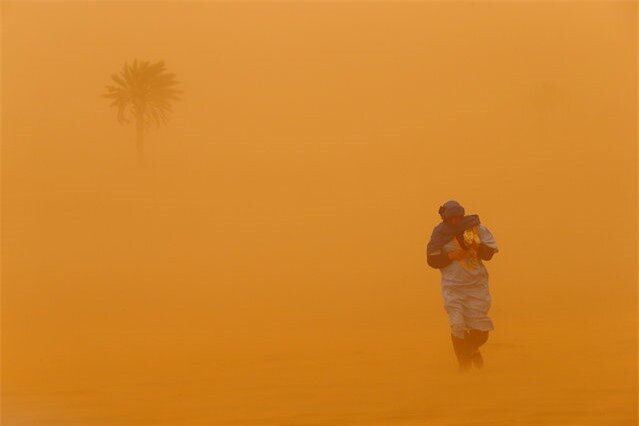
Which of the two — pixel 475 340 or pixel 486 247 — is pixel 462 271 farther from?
pixel 475 340

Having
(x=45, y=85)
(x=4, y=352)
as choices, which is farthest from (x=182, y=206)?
(x=45, y=85)

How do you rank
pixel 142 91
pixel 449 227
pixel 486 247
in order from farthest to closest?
1. pixel 142 91
2. pixel 449 227
3. pixel 486 247

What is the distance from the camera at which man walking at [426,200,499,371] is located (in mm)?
8164

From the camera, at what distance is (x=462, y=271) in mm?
8227

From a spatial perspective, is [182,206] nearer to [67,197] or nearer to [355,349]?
[67,197]

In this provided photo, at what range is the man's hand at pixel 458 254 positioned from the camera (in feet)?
26.7

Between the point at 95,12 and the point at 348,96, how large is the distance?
3292 cm

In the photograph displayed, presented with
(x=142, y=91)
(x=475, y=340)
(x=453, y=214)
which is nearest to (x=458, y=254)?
(x=453, y=214)

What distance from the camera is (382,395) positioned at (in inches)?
302

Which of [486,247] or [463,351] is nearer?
[486,247]

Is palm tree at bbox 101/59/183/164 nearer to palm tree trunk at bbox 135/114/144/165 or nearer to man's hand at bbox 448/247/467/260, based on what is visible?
palm tree trunk at bbox 135/114/144/165

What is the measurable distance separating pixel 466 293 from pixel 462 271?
0.56 feet

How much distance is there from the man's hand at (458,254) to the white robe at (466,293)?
7cm

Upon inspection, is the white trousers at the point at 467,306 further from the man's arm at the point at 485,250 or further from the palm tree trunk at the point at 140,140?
the palm tree trunk at the point at 140,140
